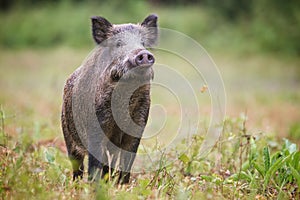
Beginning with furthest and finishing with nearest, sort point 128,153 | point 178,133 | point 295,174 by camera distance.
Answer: point 178,133 → point 128,153 → point 295,174

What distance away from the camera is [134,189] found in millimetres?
3848

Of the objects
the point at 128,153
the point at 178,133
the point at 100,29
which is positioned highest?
the point at 100,29

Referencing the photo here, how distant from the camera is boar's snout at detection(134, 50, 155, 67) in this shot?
179 inches

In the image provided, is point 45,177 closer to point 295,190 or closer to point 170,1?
point 295,190

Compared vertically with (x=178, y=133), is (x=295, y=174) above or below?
above

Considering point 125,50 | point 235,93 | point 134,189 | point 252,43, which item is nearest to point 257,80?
point 235,93

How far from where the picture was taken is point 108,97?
4812 mm

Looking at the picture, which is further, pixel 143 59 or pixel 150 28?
pixel 150 28

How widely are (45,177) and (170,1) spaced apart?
2764 cm

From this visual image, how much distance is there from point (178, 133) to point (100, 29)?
2727mm

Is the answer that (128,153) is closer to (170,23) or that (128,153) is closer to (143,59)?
(143,59)

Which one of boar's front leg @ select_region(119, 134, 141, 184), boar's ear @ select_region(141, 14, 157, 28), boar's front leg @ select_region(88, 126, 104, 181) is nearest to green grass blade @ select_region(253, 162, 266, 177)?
boar's front leg @ select_region(119, 134, 141, 184)

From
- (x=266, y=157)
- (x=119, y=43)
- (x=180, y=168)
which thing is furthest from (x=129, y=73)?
(x=266, y=157)

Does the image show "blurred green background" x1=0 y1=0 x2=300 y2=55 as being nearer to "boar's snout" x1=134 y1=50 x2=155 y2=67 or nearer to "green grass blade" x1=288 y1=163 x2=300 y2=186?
"boar's snout" x1=134 y1=50 x2=155 y2=67
